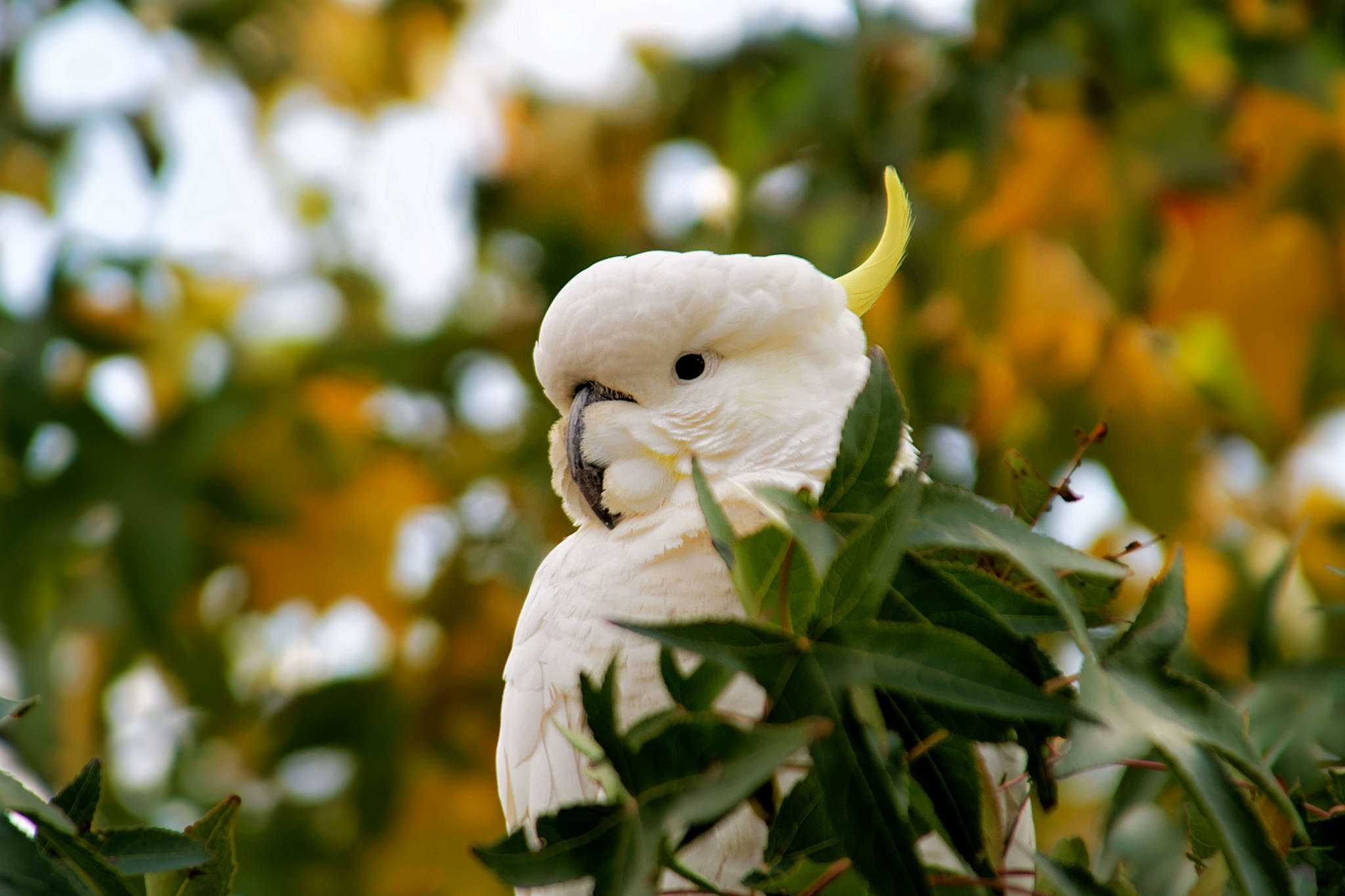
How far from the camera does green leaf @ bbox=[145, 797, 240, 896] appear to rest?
662mm

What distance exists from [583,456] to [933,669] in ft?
2.68

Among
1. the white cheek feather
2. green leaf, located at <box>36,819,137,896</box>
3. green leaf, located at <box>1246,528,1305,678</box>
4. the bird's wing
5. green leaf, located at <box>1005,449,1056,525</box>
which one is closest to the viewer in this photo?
green leaf, located at <box>36,819,137,896</box>

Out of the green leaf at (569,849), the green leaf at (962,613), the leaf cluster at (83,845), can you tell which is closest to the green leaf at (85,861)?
the leaf cluster at (83,845)

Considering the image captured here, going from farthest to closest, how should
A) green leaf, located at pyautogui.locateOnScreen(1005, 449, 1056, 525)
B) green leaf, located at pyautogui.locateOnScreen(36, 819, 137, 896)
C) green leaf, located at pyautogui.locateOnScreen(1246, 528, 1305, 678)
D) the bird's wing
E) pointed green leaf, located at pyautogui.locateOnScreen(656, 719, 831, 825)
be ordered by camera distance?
the bird's wing < green leaf, located at pyautogui.locateOnScreen(1246, 528, 1305, 678) < green leaf, located at pyautogui.locateOnScreen(1005, 449, 1056, 525) < green leaf, located at pyautogui.locateOnScreen(36, 819, 137, 896) < pointed green leaf, located at pyautogui.locateOnScreen(656, 719, 831, 825)

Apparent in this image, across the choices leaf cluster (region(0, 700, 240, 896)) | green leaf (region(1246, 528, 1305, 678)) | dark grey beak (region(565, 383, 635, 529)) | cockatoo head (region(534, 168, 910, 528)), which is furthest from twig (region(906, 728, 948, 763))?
dark grey beak (region(565, 383, 635, 529))

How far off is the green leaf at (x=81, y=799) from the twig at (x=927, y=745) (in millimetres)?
410

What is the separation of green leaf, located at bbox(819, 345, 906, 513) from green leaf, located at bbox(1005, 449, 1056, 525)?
15cm

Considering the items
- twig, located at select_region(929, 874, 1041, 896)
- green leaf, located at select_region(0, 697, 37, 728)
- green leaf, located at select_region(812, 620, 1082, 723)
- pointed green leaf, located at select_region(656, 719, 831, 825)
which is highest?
green leaf, located at select_region(812, 620, 1082, 723)

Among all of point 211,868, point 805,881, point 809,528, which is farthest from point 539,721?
point 809,528

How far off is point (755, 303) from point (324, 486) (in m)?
1.54

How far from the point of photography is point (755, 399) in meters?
1.26

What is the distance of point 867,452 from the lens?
58cm

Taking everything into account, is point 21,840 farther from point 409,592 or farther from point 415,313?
point 415,313

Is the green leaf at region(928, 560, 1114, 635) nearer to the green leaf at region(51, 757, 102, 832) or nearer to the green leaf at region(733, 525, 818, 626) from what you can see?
the green leaf at region(733, 525, 818, 626)
